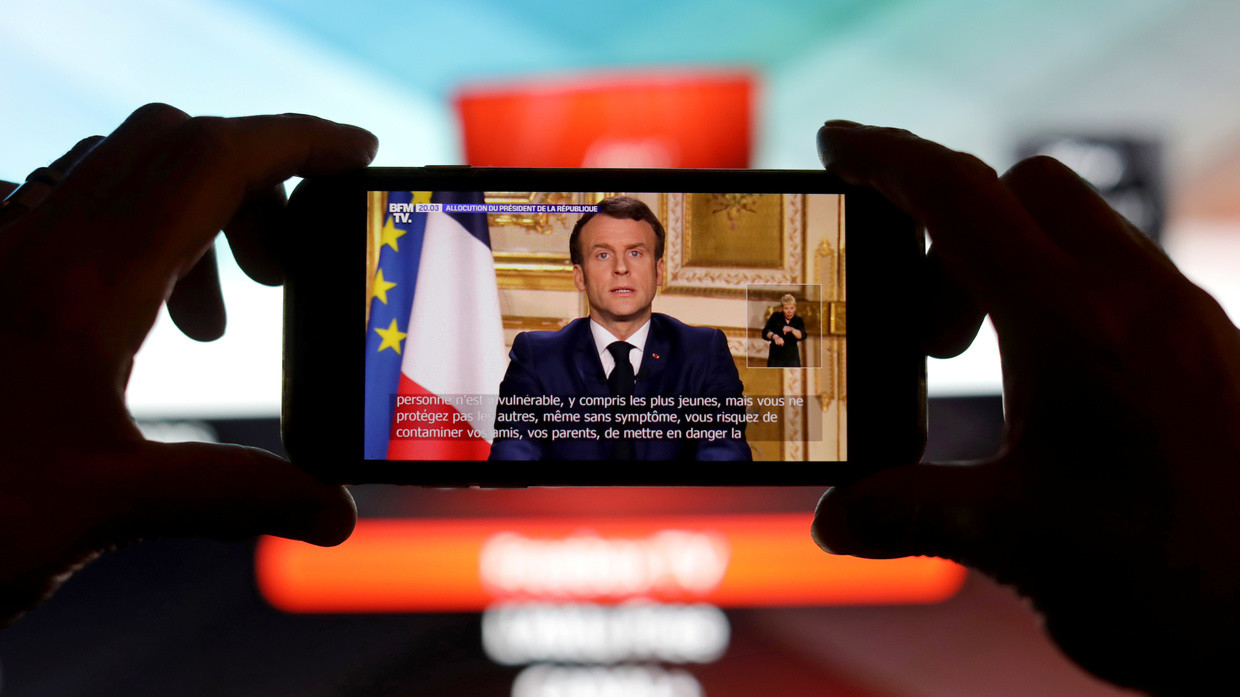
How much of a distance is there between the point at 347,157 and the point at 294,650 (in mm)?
1591

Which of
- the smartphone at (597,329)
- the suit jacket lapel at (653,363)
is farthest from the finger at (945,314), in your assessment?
the suit jacket lapel at (653,363)

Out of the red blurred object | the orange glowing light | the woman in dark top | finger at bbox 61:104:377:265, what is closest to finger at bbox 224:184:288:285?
finger at bbox 61:104:377:265

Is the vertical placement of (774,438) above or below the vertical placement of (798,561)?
above

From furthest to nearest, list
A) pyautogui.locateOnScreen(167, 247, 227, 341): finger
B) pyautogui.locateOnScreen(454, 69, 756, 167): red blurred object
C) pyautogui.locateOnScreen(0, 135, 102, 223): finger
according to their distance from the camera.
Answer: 1. pyautogui.locateOnScreen(454, 69, 756, 167): red blurred object
2. pyautogui.locateOnScreen(167, 247, 227, 341): finger
3. pyautogui.locateOnScreen(0, 135, 102, 223): finger

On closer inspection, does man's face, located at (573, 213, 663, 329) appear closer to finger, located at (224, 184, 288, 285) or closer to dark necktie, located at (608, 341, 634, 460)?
dark necktie, located at (608, 341, 634, 460)

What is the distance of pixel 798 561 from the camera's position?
159 cm

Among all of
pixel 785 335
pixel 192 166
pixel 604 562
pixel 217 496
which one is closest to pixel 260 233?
pixel 192 166

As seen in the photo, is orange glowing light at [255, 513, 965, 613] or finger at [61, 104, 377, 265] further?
orange glowing light at [255, 513, 965, 613]

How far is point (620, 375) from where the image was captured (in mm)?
606

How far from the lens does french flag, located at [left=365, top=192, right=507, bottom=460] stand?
1.96ft

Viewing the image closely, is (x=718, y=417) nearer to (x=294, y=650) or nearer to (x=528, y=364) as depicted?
(x=528, y=364)

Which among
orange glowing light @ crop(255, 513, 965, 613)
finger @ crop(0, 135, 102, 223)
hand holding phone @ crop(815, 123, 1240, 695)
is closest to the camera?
hand holding phone @ crop(815, 123, 1240, 695)

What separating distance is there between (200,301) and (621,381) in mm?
435

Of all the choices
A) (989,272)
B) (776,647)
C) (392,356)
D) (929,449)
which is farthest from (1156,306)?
(776,647)
